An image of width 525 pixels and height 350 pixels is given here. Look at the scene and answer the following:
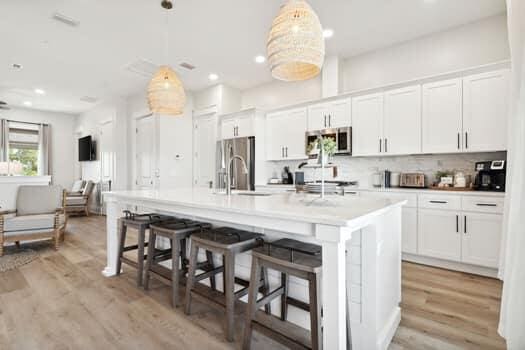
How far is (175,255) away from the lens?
217cm

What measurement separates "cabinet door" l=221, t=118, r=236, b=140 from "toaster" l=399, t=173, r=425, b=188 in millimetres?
3085

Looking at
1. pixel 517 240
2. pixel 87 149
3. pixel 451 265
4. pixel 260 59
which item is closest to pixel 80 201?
pixel 87 149

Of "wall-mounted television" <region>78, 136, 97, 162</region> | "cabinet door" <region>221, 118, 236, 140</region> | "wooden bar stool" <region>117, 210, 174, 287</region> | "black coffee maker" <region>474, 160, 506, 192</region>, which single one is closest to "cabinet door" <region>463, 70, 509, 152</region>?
"black coffee maker" <region>474, 160, 506, 192</region>

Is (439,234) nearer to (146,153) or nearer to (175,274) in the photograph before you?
(175,274)

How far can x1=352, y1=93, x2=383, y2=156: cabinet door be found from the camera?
12.2 ft

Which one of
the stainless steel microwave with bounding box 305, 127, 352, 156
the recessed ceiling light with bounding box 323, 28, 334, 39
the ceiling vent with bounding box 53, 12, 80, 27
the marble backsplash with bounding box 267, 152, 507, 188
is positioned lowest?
the marble backsplash with bounding box 267, 152, 507, 188

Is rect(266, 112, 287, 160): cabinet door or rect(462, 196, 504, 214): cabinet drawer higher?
rect(266, 112, 287, 160): cabinet door

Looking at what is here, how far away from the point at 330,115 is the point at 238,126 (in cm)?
183

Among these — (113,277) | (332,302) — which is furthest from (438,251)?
(113,277)

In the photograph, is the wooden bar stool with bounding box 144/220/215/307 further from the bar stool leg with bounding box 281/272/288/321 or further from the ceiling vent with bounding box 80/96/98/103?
the ceiling vent with bounding box 80/96/98/103

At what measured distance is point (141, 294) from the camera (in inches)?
94.0

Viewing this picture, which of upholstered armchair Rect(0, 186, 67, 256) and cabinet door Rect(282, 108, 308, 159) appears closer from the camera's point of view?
upholstered armchair Rect(0, 186, 67, 256)

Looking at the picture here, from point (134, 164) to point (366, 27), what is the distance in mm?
5760

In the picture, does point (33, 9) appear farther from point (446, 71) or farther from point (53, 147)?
Answer: point (53, 147)
